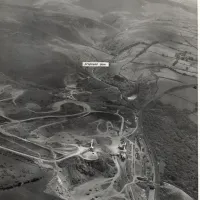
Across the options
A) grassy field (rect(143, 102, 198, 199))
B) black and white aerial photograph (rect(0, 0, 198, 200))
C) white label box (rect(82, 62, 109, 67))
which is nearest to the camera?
black and white aerial photograph (rect(0, 0, 198, 200))

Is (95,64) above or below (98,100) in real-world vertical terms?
above

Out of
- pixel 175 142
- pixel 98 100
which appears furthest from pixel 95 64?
pixel 175 142

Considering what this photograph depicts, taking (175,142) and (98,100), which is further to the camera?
(98,100)

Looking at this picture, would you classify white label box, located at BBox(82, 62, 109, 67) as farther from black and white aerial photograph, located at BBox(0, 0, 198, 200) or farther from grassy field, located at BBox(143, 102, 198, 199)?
grassy field, located at BBox(143, 102, 198, 199)

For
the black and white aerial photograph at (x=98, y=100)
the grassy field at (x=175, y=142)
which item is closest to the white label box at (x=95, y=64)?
the black and white aerial photograph at (x=98, y=100)

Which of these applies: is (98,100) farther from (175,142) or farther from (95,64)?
(175,142)

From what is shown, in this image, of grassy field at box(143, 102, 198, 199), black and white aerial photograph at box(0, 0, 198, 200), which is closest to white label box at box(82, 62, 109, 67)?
black and white aerial photograph at box(0, 0, 198, 200)

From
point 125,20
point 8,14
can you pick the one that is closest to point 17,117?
point 8,14

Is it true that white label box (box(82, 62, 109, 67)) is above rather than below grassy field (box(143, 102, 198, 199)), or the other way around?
above
